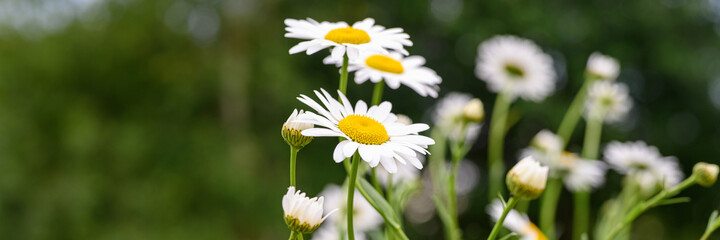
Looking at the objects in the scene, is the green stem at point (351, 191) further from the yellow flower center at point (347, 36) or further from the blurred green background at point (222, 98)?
the blurred green background at point (222, 98)

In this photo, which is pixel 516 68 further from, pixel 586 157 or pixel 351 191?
pixel 351 191

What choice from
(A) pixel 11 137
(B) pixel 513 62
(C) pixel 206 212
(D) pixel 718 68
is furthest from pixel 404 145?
(D) pixel 718 68

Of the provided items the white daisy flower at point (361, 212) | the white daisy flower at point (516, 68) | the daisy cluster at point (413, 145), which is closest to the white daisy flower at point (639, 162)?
the daisy cluster at point (413, 145)

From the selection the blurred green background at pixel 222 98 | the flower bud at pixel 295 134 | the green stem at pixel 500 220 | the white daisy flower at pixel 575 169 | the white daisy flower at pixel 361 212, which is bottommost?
the blurred green background at pixel 222 98

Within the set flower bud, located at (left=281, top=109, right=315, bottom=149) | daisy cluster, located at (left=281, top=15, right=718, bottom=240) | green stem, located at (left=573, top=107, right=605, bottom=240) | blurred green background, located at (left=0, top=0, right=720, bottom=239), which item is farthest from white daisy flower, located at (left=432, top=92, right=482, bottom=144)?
blurred green background, located at (left=0, top=0, right=720, bottom=239)

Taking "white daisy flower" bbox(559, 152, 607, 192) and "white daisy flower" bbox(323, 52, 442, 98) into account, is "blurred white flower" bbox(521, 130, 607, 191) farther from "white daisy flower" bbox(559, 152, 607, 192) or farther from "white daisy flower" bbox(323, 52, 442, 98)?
"white daisy flower" bbox(323, 52, 442, 98)

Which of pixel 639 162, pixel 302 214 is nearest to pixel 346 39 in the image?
pixel 302 214
